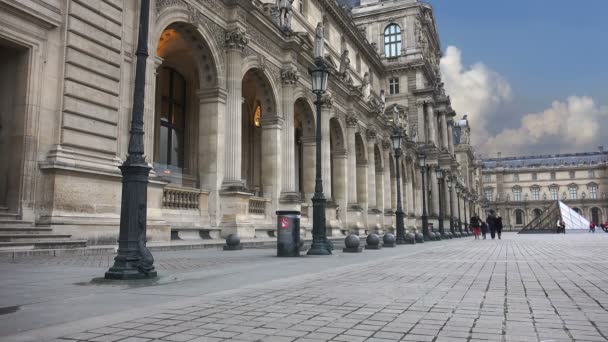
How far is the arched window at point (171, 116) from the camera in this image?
23828mm

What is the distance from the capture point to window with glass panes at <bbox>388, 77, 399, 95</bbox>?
6147cm

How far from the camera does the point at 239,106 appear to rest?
20922 millimetres

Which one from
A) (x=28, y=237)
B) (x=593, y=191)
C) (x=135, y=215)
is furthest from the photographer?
(x=593, y=191)

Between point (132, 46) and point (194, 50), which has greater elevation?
point (194, 50)

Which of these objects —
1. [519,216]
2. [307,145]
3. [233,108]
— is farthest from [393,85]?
[519,216]

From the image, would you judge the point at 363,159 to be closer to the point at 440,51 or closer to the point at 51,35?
the point at 51,35

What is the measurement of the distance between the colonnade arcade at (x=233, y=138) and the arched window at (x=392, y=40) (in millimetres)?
26196

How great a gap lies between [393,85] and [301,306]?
192 ft

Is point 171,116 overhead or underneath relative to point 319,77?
overhead

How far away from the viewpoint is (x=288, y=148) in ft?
83.7

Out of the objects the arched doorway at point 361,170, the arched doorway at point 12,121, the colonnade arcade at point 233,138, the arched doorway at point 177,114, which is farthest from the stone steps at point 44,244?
the arched doorway at point 361,170

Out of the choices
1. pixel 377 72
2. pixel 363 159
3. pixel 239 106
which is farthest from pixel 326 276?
pixel 377 72

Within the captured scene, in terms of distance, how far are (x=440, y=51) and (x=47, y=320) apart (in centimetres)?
8527

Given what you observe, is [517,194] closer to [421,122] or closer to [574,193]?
[574,193]
